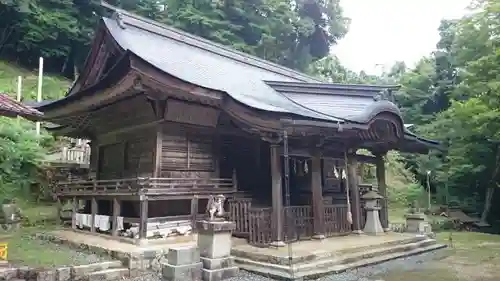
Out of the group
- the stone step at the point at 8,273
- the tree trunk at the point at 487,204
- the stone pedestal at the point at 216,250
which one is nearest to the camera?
the stone step at the point at 8,273

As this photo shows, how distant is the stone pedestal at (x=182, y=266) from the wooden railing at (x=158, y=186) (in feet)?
7.10

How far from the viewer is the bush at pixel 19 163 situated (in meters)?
13.5

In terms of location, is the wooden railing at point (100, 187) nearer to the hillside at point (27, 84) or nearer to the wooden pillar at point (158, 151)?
the wooden pillar at point (158, 151)

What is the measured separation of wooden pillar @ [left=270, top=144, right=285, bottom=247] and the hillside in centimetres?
1721

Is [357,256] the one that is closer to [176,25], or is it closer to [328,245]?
[328,245]

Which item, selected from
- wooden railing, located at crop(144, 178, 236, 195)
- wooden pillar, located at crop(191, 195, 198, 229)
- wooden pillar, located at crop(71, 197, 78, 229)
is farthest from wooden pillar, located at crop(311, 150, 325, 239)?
wooden pillar, located at crop(71, 197, 78, 229)

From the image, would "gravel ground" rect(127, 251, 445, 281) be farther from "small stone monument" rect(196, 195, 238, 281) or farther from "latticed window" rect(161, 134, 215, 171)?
"latticed window" rect(161, 134, 215, 171)

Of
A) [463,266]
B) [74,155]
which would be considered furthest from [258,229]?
[74,155]

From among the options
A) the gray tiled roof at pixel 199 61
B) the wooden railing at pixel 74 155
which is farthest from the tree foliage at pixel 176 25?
the gray tiled roof at pixel 199 61

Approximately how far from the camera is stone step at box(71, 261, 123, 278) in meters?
6.39

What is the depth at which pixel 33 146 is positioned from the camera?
594 inches

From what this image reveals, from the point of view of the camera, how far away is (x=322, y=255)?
7562 mm

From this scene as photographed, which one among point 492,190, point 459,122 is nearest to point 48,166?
point 459,122

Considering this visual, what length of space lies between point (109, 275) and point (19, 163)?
9.62m
